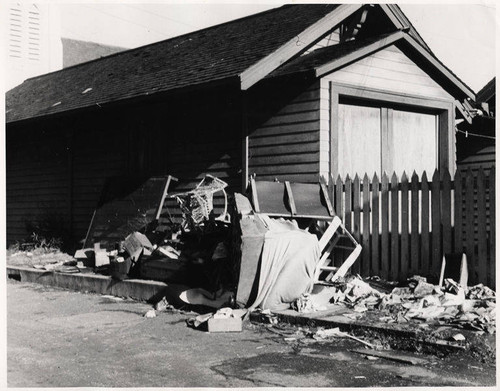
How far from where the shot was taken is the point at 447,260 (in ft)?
26.2

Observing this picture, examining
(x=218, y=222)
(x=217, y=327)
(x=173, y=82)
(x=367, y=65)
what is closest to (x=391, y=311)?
(x=217, y=327)

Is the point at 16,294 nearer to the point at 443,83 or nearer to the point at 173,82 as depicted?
the point at 173,82

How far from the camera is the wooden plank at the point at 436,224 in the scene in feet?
26.7

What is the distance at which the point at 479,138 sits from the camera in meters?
13.9

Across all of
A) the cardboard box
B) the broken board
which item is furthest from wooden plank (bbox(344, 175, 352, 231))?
the broken board

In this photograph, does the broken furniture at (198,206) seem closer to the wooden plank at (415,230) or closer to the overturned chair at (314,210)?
the overturned chair at (314,210)

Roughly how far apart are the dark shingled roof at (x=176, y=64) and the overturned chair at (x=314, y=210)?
1.96m

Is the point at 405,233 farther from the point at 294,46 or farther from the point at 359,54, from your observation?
the point at 294,46

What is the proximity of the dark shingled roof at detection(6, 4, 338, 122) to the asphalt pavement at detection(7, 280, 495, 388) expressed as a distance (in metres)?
4.44

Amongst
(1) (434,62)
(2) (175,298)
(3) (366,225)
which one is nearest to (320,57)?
(1) (434,62)

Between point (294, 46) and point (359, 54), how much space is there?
3.75 ft

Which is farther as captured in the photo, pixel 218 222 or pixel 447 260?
pixel 218 222

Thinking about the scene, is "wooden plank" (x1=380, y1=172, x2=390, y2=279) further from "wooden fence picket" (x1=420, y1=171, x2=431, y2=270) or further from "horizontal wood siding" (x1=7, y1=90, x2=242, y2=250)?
"horizontal wood siding" (x1=7, y1=90, x2=242, y2=250)

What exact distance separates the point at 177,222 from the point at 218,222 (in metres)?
3.16
